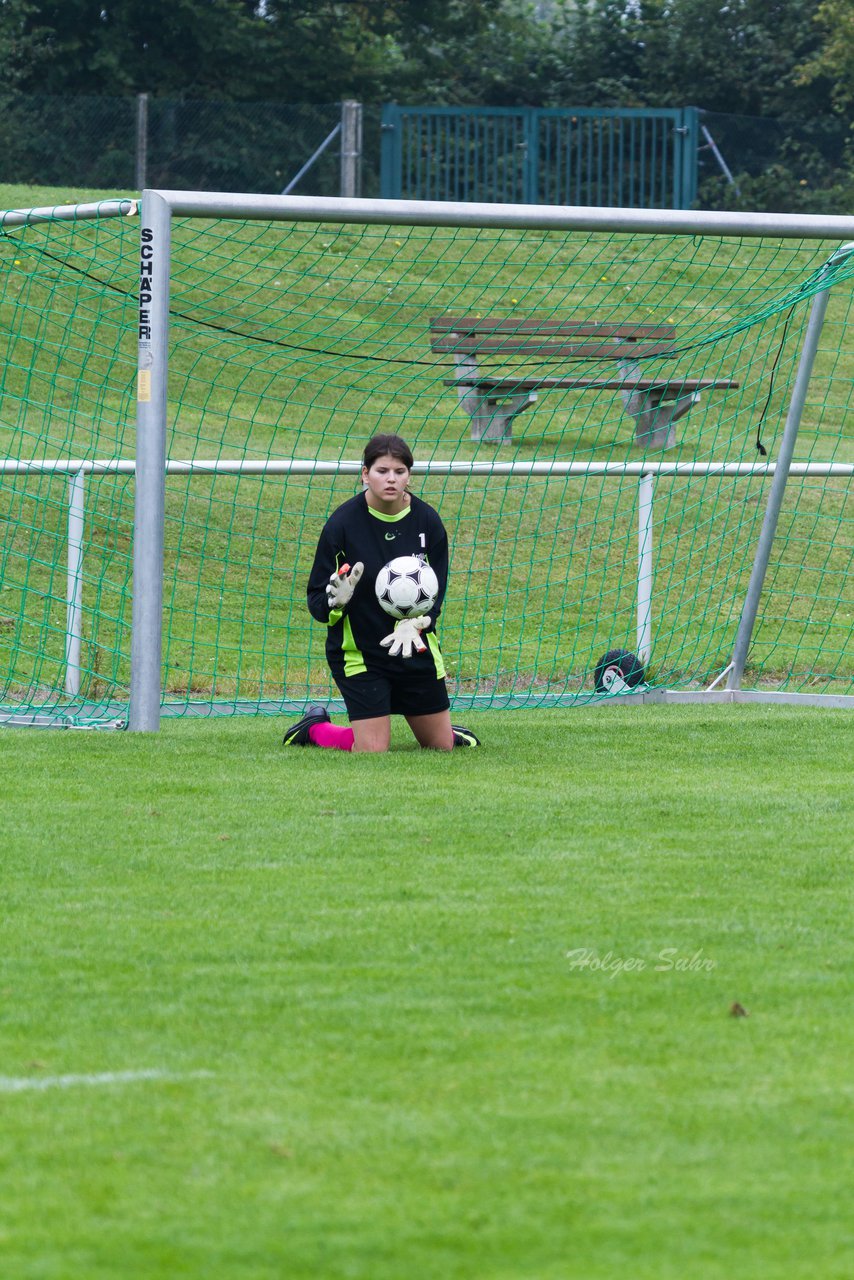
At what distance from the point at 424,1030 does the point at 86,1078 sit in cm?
64

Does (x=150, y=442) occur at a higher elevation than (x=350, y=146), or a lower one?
lower

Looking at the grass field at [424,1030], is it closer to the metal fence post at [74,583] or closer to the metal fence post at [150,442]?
the metal fence post at [150,442]

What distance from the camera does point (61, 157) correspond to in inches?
914

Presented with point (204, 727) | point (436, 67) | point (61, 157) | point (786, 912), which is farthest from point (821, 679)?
point (436, 67)

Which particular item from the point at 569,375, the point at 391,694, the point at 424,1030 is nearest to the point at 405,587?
the point at 391,694

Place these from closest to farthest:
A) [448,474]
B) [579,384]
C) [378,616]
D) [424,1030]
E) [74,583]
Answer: [424,1030] → [378,616] → [74,583] → [448,474] → [579,384]


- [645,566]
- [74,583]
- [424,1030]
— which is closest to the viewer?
[424,1030]

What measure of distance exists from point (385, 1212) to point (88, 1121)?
2.04ft

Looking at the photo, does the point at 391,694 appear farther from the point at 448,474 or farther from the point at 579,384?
the point at 579,384

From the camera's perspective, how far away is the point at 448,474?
945 cm

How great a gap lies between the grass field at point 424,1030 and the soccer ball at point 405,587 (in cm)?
92

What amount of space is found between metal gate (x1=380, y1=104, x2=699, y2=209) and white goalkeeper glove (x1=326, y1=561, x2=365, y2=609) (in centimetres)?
1860

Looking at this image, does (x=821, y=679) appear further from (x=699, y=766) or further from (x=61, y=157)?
(x=61, y=157)

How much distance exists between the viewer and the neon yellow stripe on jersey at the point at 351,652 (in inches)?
278
